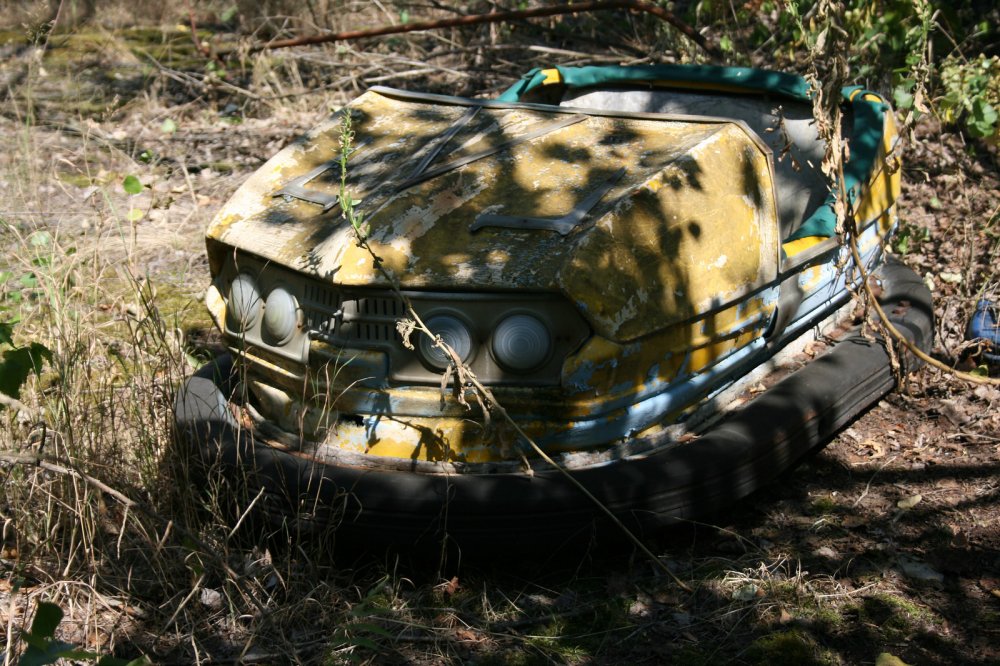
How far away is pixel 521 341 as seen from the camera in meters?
2.70

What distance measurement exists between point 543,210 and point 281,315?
78 centimetres

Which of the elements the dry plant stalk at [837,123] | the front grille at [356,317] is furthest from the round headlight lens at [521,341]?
the dry plant stalk at [837,123]

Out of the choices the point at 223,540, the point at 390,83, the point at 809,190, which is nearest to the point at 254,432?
the point at 223,540

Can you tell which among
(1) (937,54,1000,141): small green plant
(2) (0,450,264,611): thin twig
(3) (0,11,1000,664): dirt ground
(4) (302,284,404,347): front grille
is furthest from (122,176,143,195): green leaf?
(1) (937,54,1000,141): small green plant

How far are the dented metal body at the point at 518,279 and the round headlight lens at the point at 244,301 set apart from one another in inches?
0.4

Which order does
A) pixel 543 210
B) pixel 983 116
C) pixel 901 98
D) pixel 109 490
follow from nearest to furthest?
1. pixel 109 490
2. pixel 543 210
3. pixel 983 116
4. pixel 901 98

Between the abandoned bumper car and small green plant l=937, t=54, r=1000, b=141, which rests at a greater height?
small green plant l=937, t=54, r=1000, b=141

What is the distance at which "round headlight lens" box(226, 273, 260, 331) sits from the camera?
304cm

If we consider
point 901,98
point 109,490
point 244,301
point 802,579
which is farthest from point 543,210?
point 901,98

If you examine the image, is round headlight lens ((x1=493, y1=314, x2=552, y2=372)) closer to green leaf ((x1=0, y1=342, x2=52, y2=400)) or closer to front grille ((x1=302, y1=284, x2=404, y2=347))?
front grille ((x1=302, y1=284, x2=404, y2=347))

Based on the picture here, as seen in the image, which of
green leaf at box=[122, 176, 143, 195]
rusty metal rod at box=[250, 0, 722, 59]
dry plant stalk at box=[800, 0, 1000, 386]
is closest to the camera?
dry plant stalk at box=[800, 0, 1000, 386]

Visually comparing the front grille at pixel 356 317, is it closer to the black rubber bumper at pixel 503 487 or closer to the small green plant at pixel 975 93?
the black rubber bumper at pixel 503 487

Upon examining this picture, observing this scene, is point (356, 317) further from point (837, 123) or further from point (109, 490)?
point (837, 123)

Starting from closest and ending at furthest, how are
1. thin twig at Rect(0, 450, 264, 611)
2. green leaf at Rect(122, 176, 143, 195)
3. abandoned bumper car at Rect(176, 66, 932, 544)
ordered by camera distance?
thin twig at Rect(0, 450, 264, 611) → abandoned bumper car at Rect(176, 66, 932, 544) → green leaf at Rect(122, 176, 143, 195)
